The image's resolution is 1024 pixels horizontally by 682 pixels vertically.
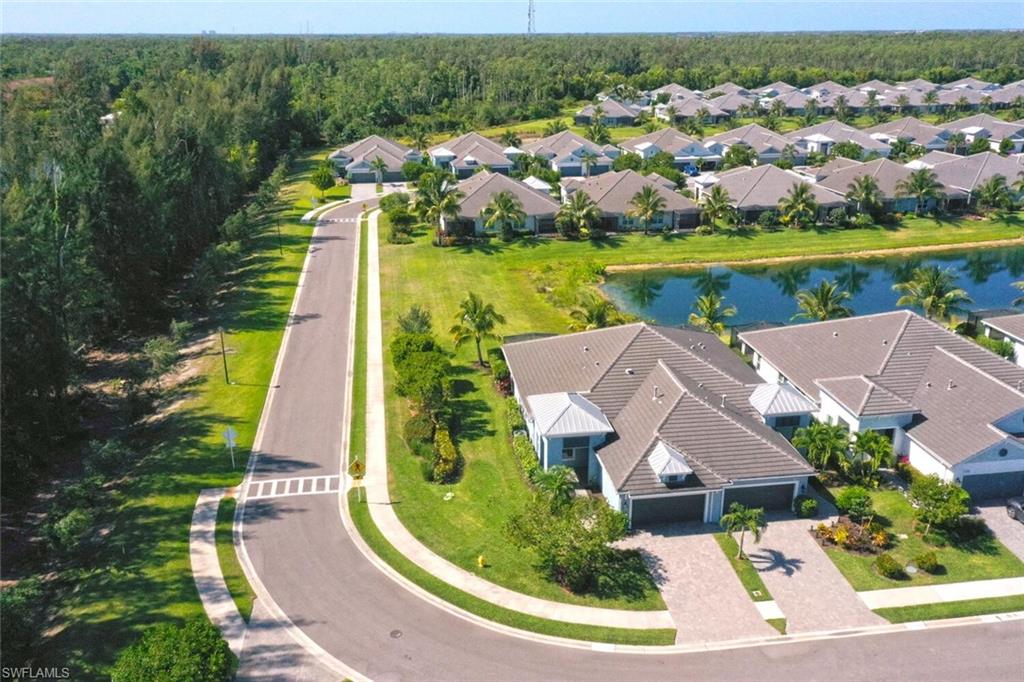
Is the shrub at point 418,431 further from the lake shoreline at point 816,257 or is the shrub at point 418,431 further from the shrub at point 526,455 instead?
the lake shoreline at point 816,257

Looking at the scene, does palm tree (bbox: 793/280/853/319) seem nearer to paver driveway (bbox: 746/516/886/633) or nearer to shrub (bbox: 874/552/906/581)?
paver driveway (bbox: 746/516/886/633)

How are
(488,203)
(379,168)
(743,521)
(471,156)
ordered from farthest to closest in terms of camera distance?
(471,156)
(379,168)
(488,203)
(743,521)

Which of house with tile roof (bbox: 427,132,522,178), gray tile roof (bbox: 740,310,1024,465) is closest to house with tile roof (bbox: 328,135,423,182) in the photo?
house with tile roof (bbox: 427,132,522,178)

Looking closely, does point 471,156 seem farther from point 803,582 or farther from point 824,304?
point 803,582

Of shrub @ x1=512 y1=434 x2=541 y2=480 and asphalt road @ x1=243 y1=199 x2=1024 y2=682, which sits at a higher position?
shrub @ x1=512 y1=434 x2=541 y2=480

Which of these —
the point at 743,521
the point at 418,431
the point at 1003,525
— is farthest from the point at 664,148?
the point at 743,521

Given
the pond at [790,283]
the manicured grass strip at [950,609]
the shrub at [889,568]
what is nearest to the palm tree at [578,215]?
the pond at [790,283]
